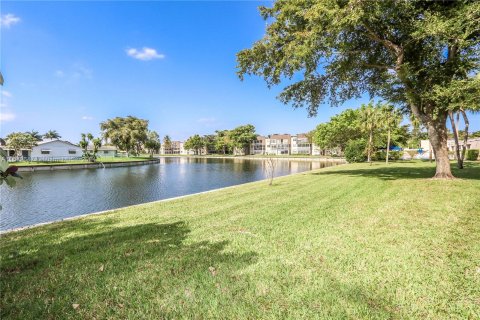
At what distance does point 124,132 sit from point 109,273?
6819cm

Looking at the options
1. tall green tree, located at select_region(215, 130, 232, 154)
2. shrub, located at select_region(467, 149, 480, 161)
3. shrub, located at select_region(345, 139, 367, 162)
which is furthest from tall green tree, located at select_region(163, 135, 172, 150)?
shrub, located at select_region(467, 149, 480, 161)

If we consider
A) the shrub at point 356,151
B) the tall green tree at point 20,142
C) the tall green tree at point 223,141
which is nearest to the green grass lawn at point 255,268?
the shrub at point 356,151

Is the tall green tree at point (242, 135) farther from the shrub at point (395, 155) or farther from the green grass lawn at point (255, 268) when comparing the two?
the green grass lawn at point (255, 268)

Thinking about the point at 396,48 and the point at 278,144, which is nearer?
the point at 396,48

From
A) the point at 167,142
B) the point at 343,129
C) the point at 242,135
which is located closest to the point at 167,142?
the point at 167,142

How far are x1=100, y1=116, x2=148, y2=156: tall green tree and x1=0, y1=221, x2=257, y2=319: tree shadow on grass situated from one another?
215 ft

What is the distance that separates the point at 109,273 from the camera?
3.71 metres

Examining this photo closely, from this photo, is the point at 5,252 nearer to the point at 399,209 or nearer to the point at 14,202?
the point at 399,209

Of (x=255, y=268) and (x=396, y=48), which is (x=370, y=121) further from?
(x=255, y=268)

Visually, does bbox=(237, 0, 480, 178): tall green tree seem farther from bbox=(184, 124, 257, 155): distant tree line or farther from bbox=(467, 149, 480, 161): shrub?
bbox=(184, 124, 257, 155): distant tree line

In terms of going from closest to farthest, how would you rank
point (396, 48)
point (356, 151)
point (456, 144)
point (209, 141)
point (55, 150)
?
point (396, 48) → point (456, 144) → point (356, 151) → point (55, 150) → point (209, 141)

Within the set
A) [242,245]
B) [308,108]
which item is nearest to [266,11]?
[308,108]

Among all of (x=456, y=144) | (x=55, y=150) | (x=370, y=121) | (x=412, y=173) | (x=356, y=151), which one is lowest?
(x=412, y=173)

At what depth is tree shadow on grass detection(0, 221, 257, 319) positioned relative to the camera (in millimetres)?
2928
